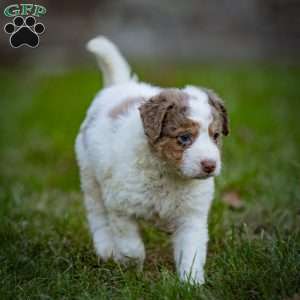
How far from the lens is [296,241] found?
4.30 meters

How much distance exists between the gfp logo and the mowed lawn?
4.29 ft

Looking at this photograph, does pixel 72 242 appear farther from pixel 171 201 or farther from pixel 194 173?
pixel 194 173

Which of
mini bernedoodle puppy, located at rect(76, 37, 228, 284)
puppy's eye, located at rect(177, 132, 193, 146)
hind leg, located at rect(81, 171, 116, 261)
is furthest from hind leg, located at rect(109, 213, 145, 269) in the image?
puppy's eye, located at rect(177, 132, 193, 146)

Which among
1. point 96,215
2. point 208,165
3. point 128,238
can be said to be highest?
point 208,165

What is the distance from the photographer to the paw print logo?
4758 mm

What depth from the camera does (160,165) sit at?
14.1ft

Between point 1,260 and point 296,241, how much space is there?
73.1 inches

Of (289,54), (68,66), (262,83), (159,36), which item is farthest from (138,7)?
(262,83)

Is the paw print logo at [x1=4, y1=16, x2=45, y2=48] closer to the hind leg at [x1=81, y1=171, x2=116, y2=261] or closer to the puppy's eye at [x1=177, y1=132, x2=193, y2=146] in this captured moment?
the hind leg at [x1=81, y1=171, x2=116, y2=261]

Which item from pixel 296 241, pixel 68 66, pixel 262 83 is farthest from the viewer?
pixel 68 66

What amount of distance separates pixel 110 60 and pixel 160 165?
1.38m

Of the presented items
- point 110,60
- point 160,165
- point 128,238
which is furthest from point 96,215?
point 110,60

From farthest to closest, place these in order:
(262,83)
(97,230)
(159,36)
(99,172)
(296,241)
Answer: (159,36)
(262,83)
(97,230)
(99,172)
(296,241)

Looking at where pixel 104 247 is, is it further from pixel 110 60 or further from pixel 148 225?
pixel 110 60
